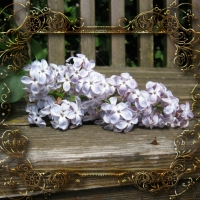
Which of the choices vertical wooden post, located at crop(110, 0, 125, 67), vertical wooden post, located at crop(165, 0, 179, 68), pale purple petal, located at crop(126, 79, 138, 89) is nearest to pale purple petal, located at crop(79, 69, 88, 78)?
pale purple petal, located at crop(126, 79, 138, 89)

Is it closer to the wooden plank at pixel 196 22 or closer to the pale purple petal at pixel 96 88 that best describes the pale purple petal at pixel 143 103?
the pale purple petal at pixel 96 88

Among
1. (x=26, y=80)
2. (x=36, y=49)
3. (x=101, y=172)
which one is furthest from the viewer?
(x=36, y=49)

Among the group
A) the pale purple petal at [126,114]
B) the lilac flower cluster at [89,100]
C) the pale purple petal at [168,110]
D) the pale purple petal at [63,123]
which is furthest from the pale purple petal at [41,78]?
the pale purple petal at [168,110]

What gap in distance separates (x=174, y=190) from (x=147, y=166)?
0.10 m

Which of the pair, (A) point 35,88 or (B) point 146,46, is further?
(B) point 146,46

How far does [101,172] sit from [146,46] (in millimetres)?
623

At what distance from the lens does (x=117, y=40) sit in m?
1.28

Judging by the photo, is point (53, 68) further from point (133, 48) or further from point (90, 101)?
point (133, 48)

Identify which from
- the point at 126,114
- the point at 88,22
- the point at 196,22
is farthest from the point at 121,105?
the point at 196,22

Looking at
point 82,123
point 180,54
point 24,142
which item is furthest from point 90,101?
point 180,54

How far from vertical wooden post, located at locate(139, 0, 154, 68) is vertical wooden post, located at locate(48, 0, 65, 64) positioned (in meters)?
0.27

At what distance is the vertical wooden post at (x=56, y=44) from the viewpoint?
3.94 ft

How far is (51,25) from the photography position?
1137mm

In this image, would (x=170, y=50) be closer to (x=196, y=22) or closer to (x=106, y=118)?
(x=196, y=22)
